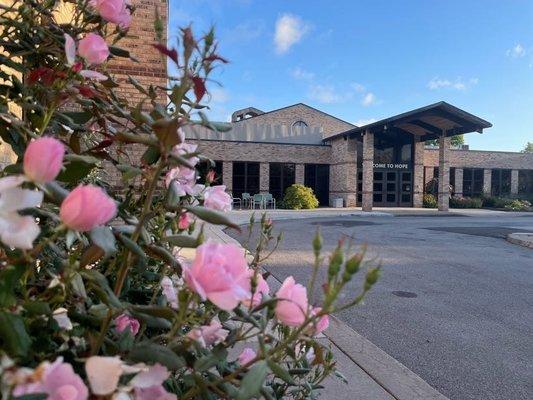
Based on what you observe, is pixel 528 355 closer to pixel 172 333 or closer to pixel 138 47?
pixel 172 333

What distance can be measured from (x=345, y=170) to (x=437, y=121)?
5949 millimetres

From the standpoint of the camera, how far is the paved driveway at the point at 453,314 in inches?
156

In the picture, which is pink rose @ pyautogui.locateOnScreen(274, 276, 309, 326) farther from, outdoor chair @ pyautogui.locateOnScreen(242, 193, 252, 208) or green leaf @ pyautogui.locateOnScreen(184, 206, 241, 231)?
outdoor chair @ pyautogui.locateOnScreen(242, 193, 252, 208)

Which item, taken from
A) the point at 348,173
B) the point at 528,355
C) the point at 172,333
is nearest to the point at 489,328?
the point at 528,355

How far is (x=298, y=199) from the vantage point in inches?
1061

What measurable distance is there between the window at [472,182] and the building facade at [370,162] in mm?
68

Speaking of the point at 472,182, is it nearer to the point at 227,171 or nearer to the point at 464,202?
the point at 464,202

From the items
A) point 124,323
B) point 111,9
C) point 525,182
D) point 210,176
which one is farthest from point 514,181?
point 124,323

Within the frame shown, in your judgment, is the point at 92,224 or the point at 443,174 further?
the point at 443,174

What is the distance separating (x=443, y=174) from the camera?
27.2m

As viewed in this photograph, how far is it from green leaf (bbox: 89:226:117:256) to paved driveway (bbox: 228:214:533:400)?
0.44m

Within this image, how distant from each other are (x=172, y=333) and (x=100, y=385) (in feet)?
0.64

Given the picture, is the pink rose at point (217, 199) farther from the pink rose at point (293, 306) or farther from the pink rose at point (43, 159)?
the pink rose at point (43, 159)

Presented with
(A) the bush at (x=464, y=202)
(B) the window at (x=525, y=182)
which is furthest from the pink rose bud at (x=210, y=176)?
(B) the window at (x=525, y=182)
